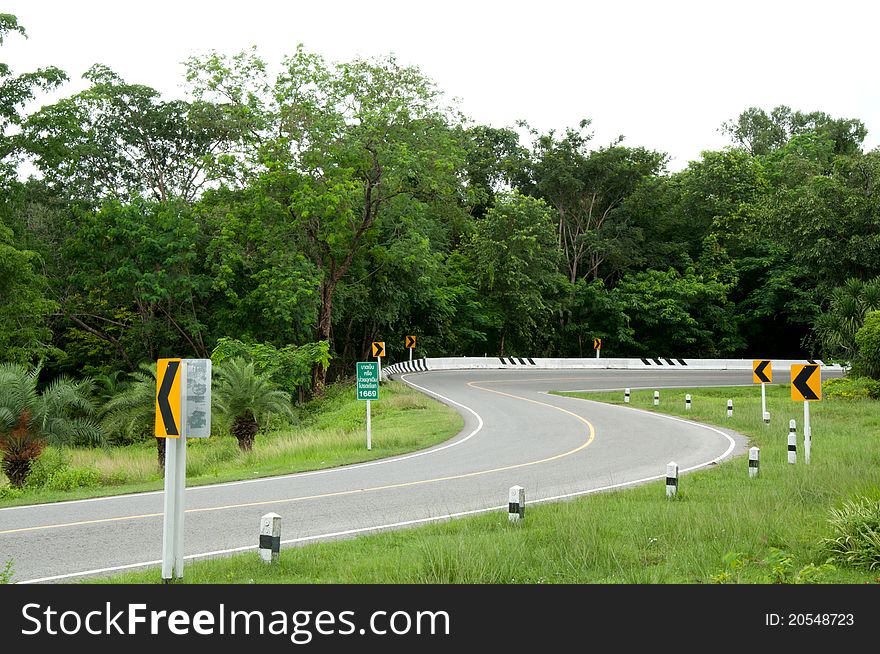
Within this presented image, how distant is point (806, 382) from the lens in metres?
16.0

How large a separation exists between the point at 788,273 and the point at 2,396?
161 feet

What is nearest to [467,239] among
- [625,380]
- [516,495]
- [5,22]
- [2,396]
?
[625,380]

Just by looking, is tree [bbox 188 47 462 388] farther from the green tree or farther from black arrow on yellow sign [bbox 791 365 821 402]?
black arrow on yellow sign [bbox 791 365 821 402]

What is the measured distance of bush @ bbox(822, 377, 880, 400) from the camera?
30.1 m

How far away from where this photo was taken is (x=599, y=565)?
7777mm

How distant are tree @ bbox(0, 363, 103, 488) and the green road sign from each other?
7.70m

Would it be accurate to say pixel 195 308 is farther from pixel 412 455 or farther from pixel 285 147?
pixel 412 455

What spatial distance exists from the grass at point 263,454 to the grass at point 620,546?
731 cm

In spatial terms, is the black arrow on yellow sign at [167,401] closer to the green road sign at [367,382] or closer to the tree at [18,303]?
the green road sign at [367,382]

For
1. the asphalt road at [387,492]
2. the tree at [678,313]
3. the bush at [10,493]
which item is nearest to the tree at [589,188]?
the tree at [678,313]

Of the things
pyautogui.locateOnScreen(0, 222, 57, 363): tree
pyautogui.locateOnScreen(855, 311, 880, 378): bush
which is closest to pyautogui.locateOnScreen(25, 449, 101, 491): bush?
pyautogui.locateOnScreen(0, 222, 57, 363): tree

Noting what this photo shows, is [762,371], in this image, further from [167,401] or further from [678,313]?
[678,313]

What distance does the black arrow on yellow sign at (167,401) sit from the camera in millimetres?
7406

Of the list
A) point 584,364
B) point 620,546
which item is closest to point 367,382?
point 620,546
